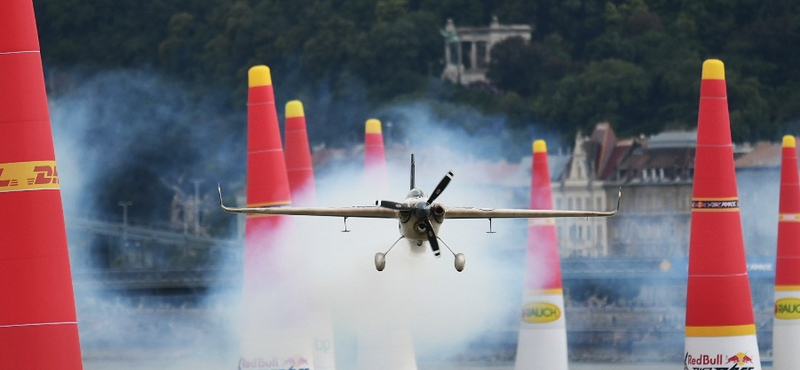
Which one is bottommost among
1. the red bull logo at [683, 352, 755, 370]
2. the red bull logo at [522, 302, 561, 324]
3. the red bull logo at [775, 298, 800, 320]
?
the red bull logo at [522, 302, 561, 324]

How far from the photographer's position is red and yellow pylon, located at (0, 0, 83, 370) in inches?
1038

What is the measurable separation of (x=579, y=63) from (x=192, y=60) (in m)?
27.7

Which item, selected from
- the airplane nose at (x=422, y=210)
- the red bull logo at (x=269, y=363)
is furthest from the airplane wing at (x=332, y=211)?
the red bull logo at (x=269, y=363)

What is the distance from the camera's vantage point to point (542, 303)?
4997 centimetres

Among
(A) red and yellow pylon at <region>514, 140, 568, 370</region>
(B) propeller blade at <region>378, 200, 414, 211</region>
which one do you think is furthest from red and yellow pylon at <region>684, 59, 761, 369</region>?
(A) red and yellow pylon at <region>514, 140, 568, 370</region>

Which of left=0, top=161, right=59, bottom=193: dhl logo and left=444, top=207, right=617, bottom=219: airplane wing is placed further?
left=444, top=207, right=617, bottom=219: airplane wing

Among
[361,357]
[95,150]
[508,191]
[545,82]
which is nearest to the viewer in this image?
[361,357]

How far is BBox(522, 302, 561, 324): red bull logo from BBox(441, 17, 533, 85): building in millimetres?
106338

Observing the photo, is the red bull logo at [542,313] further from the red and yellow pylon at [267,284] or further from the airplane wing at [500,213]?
the airplane wing at [500,213]

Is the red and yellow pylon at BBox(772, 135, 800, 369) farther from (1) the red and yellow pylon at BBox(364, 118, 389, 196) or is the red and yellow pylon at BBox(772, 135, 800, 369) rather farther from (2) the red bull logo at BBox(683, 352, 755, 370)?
(1) the red and yellow pylon at BBox(364, 118, 389, 196)

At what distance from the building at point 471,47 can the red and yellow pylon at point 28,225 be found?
129m

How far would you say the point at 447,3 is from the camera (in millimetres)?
169250

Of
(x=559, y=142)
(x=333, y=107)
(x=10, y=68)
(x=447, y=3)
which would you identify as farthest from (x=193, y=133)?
(x=10, y=68)

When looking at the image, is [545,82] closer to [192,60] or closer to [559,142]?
[559,142]
